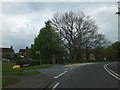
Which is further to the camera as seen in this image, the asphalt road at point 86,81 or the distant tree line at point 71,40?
the distant tree line at point 71,40

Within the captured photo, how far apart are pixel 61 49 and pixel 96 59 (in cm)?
2603

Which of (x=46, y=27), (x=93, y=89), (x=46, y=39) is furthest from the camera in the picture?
(x=46, y=27)

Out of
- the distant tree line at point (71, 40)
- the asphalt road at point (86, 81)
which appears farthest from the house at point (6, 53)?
the asphalt road at point (86, 81)

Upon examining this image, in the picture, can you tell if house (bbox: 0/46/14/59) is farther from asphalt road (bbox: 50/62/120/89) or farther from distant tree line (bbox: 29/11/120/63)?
asphalt road (bbox: 50/62/120/89)

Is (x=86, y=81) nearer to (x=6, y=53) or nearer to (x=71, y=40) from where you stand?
(x=71, y=40)

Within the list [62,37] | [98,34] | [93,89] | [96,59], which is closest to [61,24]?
[62,37]

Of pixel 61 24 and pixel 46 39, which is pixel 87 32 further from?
pixel 46 39

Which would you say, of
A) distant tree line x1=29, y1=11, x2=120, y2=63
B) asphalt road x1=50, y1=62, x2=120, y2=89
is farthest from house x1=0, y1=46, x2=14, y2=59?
asphalt road x1=50, y1=62, x2=120, y2=89

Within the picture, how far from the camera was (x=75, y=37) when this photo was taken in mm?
98688

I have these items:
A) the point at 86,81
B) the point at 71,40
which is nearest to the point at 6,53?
the point at 71,40

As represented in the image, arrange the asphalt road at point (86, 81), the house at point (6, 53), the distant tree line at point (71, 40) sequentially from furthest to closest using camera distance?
the house at point (6, 53), the distant tree line at point (71, 40), the asphalt road at point (86, 81)

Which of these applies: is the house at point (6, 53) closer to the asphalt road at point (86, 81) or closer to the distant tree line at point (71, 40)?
the distant tree line at point (71, 40)

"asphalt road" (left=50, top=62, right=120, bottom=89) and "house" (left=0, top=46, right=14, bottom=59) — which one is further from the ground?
"house" (left=0, top=46, right=14, bottom=59)

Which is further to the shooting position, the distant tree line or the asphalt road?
the distant tree line
